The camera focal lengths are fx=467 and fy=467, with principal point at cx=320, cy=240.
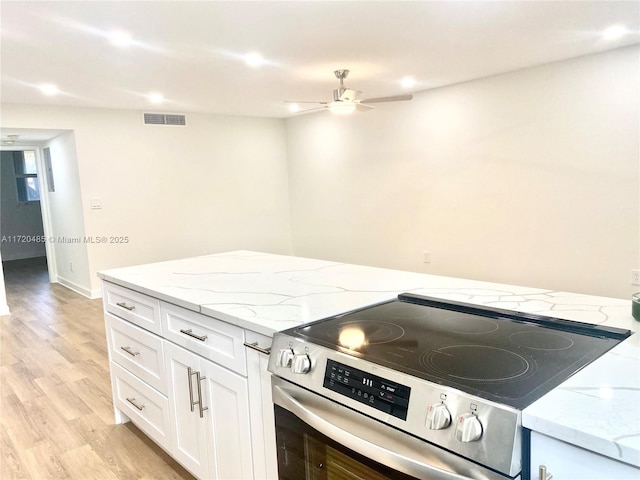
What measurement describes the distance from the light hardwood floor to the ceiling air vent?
2504mm

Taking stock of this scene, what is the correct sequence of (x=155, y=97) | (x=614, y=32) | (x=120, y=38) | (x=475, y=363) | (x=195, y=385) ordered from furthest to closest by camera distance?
(x=155, y=97), (x=614, y=32), (x=120, y=38), (x=195, y=385), (x=475, y=363)

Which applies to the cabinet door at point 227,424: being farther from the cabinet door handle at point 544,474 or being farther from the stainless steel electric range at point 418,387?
the cabinet door handle at point 544,474

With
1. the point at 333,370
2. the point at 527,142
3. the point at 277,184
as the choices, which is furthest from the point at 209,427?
the point at 277,184

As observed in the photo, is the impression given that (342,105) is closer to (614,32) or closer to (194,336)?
(614,32)

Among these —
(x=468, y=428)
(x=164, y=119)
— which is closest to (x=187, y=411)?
(x=468, y=428)

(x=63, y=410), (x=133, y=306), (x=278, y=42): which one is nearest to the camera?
(x=133, y=306)

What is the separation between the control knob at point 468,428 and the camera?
2.85 ft

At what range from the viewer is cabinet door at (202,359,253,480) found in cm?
159

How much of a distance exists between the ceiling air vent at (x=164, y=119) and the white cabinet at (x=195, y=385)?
4.09 m

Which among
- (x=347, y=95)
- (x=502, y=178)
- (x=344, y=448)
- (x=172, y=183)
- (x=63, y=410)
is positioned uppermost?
(x=347, y=95)

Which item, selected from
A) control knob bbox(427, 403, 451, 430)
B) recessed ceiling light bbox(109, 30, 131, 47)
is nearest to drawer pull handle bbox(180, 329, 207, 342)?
control knob bbox(427, 403, 451, 430)

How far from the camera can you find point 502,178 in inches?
190

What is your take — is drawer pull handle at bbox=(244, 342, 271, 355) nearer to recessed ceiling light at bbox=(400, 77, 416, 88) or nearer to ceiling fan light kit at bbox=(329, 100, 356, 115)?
ceiling fan light kit at bbox=(329, 100, 356, 115)

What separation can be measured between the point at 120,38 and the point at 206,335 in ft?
7.74
